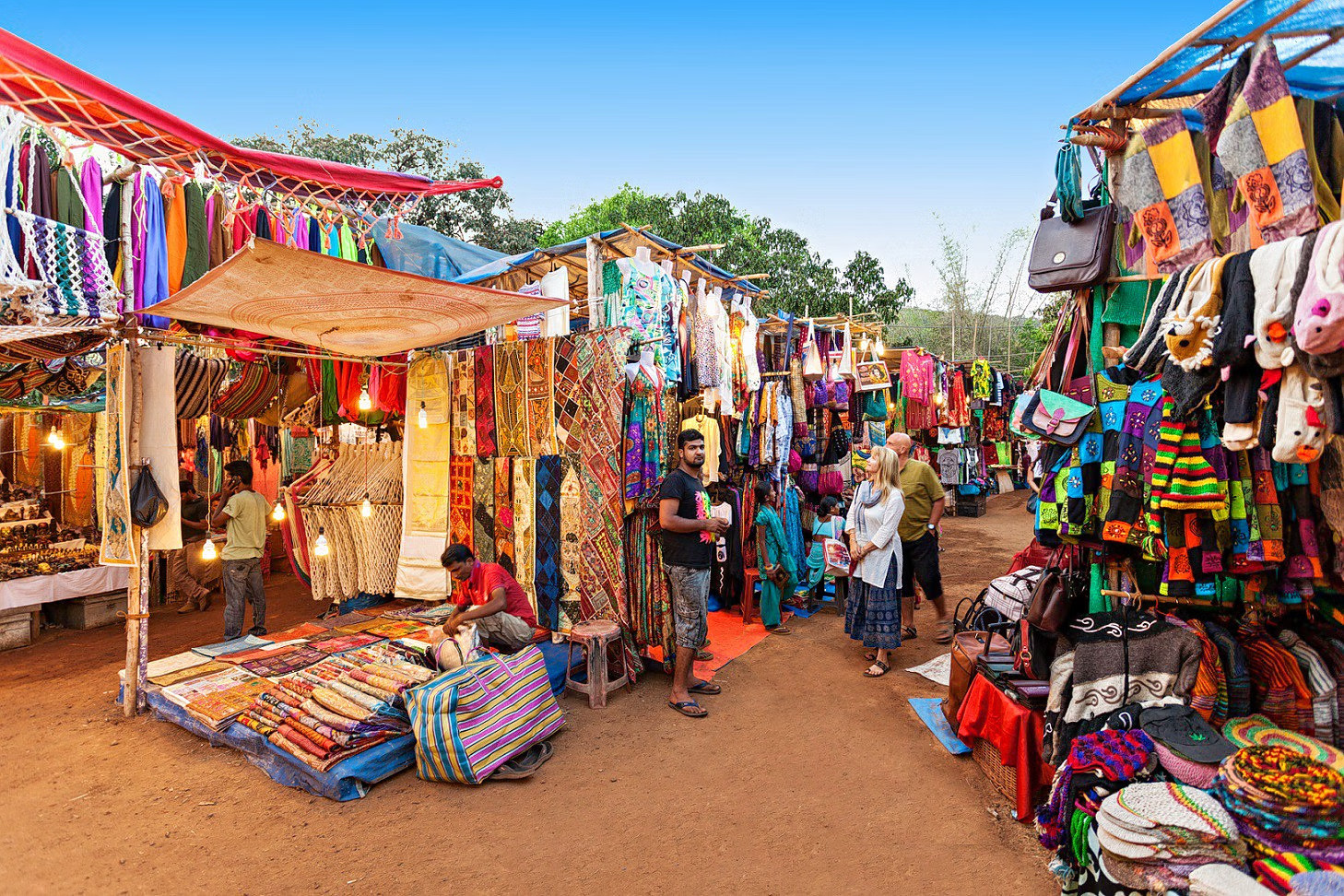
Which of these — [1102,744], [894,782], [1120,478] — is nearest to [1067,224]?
[1120,478]

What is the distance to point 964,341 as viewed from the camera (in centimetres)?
2366

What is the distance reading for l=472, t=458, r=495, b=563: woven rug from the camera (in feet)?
18.4

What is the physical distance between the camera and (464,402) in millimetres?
5844

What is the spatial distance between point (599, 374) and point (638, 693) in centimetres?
241

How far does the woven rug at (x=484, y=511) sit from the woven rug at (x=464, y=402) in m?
0.22

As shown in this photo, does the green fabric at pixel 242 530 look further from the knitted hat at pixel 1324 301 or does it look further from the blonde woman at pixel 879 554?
the knitted hat at pixel 1324 301

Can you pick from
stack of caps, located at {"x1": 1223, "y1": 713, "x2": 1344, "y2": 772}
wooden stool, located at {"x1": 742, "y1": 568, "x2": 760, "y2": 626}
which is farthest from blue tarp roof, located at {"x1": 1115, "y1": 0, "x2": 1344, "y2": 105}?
wooden stool, located at {"x1": 742, "y1": 568, "x2": 760, "y2": 626}

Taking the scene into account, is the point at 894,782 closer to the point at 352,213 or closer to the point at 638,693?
the point at 638,693

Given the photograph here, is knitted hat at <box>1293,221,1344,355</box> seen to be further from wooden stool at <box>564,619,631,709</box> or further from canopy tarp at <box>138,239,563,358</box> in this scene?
wooden stool at <box>564,619,631,709</box>

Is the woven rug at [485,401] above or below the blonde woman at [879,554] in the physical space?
above

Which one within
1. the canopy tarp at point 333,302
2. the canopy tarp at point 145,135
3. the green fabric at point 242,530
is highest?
the canopy tarp at point 145,135

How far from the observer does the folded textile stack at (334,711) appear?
3.78 metres

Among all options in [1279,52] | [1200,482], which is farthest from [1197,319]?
[1279,52]

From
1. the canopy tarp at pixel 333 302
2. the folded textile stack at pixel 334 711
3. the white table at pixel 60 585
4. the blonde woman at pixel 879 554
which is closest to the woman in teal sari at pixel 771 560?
the blonde woman at pixel 879 554
